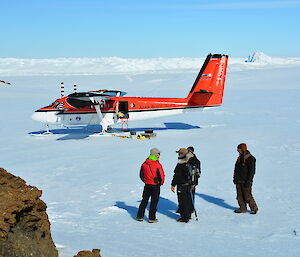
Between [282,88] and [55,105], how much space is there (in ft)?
89.5

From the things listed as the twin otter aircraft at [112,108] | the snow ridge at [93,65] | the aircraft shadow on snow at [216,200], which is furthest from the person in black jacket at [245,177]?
the snow ridge at [93,65]

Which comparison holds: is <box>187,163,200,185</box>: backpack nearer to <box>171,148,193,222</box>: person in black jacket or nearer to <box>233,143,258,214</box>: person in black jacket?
<box>171,148,193,222</box>: person in black jacket

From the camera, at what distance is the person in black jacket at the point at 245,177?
315 inches

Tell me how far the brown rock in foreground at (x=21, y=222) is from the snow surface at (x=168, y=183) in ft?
3.41

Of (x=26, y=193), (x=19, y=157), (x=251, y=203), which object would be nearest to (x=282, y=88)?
(x=19, y=157)

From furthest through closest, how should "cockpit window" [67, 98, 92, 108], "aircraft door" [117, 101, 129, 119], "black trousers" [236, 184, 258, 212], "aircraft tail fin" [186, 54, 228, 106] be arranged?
"aircraft tail fin" [186, 54, 228, 106]
"aircraft door" [117, 101, 129, 119]
"cockpit window" [67, 98, 92, 108]
"black trousers" [236, 184, 258, 212]

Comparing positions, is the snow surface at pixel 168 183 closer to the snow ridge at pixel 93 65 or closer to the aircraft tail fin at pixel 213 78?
the aircraft tail fin at pixel 213 78

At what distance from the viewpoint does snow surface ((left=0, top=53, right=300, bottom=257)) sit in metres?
6.82

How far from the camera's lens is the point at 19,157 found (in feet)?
48.3

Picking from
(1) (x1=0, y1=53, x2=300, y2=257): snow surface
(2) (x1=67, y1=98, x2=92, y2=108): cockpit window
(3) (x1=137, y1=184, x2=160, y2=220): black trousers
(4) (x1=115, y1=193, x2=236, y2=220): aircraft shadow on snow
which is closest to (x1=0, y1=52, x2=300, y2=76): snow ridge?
(1) (x1=0, y1=53, x2=300, y2=257): snow surface

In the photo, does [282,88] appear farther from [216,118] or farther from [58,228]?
[58,228]

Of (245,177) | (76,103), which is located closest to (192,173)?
(245,177)

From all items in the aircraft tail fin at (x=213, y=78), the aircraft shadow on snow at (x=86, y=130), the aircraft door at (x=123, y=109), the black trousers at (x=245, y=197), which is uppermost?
the aircraft tail fin at (x=213, y=78)

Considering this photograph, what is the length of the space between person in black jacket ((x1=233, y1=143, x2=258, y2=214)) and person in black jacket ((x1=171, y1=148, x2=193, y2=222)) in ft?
3.84
